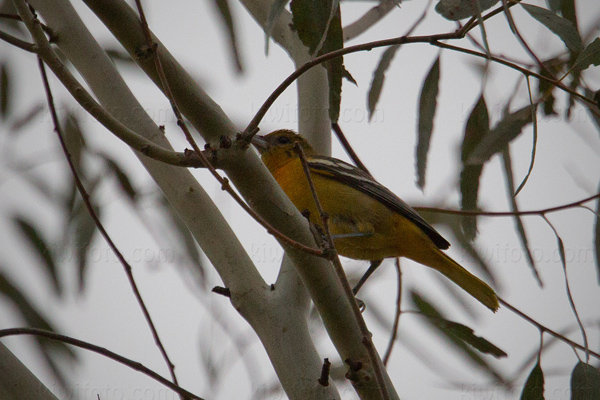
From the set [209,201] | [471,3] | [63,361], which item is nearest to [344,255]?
[209,201]

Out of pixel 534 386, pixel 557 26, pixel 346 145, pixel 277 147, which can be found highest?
pixel 277 147

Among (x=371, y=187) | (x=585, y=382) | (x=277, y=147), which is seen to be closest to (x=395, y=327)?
(x=585, y=382)

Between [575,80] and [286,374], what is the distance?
6.06ft

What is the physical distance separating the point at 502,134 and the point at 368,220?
1.14 meters

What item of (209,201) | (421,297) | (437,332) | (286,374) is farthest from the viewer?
(421,297)

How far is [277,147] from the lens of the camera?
4.49 meters

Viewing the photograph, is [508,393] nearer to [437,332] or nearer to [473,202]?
[437,332]

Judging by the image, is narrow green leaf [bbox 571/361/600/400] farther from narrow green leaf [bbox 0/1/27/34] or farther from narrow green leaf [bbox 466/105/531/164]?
narrow green leaf [bbox 0/1/27/34]

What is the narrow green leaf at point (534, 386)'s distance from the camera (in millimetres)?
2559

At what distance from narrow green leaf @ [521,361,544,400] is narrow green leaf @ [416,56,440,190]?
0.89 meters

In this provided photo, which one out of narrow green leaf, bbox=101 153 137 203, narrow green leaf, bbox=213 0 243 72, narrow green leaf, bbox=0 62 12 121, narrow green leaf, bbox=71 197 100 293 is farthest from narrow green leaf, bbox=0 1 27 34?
narrow green leaf, bbox=213 0 243 72

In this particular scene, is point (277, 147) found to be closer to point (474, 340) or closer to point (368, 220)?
point (368, 220)

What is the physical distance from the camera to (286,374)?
7.22 feet

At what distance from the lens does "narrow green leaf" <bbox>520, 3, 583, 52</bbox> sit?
2178 mm
